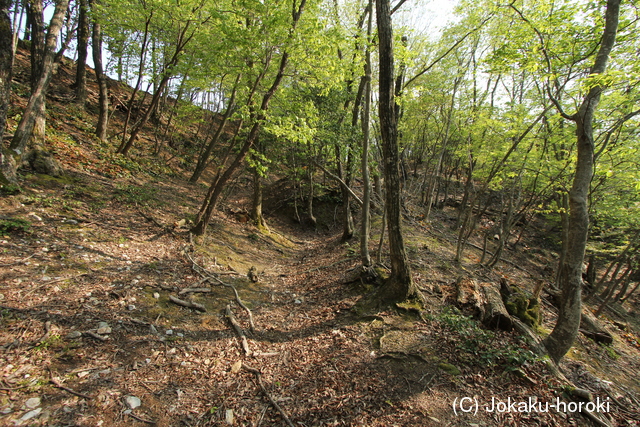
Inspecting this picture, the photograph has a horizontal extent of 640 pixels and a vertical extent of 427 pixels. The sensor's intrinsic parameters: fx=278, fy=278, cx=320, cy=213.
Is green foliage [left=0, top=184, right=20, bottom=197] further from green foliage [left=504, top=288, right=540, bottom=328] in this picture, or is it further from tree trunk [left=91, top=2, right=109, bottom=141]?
green foliage [left=504, top=288, right=540, bottom=328]

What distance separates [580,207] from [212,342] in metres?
6.55

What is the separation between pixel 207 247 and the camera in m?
8.84

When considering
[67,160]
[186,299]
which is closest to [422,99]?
[186,299]

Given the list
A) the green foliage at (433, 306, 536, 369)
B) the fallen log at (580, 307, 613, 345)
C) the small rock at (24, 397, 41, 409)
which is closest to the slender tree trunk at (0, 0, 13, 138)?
the small rock at (24, 397, 41, 409)

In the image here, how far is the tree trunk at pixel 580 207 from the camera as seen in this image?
4500mm

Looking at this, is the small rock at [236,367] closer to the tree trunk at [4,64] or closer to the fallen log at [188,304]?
the fallen log at [188,304]

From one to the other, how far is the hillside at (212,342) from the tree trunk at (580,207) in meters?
0.77

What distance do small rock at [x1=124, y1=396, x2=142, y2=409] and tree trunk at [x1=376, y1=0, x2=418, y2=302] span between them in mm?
4457

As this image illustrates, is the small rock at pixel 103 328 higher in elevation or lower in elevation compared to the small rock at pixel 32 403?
lower

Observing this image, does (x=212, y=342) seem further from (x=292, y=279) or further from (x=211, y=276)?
(x=292, y=279)

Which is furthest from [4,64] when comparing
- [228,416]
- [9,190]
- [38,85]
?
[228,416]

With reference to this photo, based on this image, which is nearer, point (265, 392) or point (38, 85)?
point (265, 392)

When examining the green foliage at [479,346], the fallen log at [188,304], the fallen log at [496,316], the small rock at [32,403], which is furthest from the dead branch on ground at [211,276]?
the fallen log at [496,316]

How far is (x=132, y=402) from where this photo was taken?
326 cm
